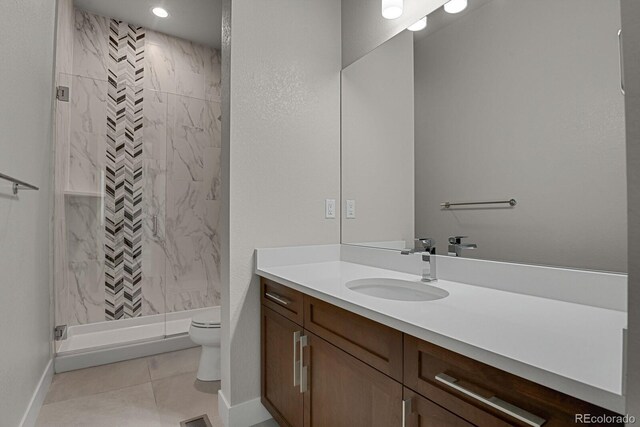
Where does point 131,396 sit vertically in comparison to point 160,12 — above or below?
below

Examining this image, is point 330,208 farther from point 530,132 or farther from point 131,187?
point 131,187

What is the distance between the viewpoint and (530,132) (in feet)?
3.84

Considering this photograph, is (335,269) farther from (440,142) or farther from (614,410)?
(614,410)

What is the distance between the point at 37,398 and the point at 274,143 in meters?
1.88

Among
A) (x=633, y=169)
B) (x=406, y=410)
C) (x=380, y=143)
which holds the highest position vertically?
(x=380, y=143)

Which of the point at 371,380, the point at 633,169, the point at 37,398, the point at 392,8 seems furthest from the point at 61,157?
the point at 633,169

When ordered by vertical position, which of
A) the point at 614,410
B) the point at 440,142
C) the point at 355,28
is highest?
the point at 355,28

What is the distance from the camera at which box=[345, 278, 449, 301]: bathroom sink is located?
140 centimetres

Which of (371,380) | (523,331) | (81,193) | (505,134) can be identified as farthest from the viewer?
(81,193)

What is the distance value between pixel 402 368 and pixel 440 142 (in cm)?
102

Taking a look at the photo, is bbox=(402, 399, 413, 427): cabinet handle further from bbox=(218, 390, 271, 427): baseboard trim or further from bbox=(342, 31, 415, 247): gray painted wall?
bbox=(218, 390, 271, 427): baseboard trim

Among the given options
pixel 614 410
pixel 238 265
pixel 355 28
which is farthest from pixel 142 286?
pixel 614 410

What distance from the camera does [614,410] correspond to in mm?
535

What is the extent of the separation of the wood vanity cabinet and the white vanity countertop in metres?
0.04
